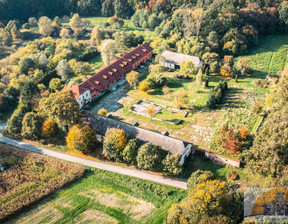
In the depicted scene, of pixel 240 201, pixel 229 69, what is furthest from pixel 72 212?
pixel 229 69

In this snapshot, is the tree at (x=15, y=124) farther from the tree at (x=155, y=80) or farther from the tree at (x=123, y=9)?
the tree at (x=123, y=9)

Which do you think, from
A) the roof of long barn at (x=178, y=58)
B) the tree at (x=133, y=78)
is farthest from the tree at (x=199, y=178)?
the roof of long barn at (x=178, y=58)

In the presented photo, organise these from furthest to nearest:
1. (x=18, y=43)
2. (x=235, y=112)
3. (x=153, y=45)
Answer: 1. (x=18, y=43)
2. (x=153, y=45)
3. (x=235, y=112)

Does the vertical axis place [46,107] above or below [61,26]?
below

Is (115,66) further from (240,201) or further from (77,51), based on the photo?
(240,201)

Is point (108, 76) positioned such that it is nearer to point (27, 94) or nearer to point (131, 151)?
point (27, 94)

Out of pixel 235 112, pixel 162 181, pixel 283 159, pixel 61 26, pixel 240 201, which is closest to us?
pixel 240 201

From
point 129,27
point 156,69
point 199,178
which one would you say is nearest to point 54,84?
point 156,69
